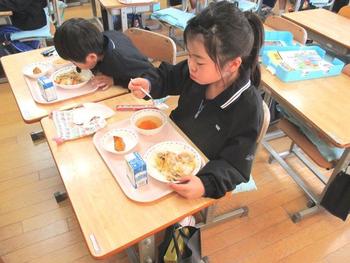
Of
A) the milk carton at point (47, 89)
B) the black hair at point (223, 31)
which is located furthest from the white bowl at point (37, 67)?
the black hair at point (223, 31)

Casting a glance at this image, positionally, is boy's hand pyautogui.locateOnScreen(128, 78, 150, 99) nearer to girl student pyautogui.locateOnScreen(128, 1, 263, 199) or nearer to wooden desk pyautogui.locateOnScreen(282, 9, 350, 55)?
girl student pyautogui.locateOnScreen(128, 1, 263, 199)

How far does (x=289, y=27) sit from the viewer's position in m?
2.11

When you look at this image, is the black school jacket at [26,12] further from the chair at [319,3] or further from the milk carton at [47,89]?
the chair at [319,3]

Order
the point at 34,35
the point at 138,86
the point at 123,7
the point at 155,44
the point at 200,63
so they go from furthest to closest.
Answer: the point at 123,7 < the point at 34,35 < the point at 155,44 < the point at 138,86 < the point at 200,63

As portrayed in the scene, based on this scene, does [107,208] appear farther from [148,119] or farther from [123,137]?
[148,119]

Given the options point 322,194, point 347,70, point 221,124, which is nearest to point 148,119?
point 221,124

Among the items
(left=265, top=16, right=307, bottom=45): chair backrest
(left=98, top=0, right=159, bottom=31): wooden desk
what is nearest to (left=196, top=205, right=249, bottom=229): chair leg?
(left=265, top=16, right=307, bottom=45): chair backrest

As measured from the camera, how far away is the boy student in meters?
1.30

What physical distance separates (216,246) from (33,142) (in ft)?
5.07

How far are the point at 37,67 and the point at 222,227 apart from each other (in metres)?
Result: 1.37

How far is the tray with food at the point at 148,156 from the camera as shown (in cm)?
90

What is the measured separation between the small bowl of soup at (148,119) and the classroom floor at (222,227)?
79cm

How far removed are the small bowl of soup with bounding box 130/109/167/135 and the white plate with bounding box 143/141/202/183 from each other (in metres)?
0.10

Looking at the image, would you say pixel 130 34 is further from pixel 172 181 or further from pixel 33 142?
pixel 172 181
